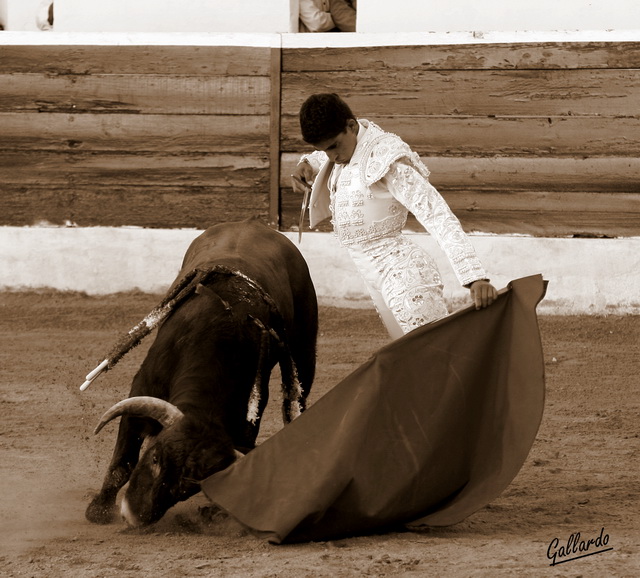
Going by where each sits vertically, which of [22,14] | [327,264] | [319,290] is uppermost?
[22,14]

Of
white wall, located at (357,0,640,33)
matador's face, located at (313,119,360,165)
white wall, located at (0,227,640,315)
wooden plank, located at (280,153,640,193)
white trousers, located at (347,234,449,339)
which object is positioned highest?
white wall, located at (357,0,640,33)

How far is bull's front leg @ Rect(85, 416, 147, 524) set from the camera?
11.1ft

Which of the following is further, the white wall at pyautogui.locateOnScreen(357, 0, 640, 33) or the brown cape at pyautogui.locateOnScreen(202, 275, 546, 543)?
the white wall at pyautogui.locateOnScreen(357, 0, 640, 33)

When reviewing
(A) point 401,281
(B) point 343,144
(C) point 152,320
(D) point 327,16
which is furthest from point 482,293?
(D) point 327,16

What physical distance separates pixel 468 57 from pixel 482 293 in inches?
158

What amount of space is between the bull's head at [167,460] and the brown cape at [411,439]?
3.5 inches

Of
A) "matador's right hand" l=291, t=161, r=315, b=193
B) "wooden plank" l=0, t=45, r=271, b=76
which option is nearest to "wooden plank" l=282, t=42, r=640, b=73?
"wooden plank" l=0, t=45, r=271, b=76

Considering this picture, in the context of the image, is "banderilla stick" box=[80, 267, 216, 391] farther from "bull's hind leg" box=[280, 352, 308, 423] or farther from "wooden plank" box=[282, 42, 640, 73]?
"wooden plank" box=[282, 42, 640, 73]

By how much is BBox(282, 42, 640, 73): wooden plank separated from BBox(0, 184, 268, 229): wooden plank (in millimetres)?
971

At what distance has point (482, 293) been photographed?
10.5 ft

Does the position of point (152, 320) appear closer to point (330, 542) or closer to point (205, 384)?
point (205, 384)

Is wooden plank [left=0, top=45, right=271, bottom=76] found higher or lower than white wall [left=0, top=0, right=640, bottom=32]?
lower

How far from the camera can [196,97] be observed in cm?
721

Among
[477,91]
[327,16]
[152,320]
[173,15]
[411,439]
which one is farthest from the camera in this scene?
[327,16]
